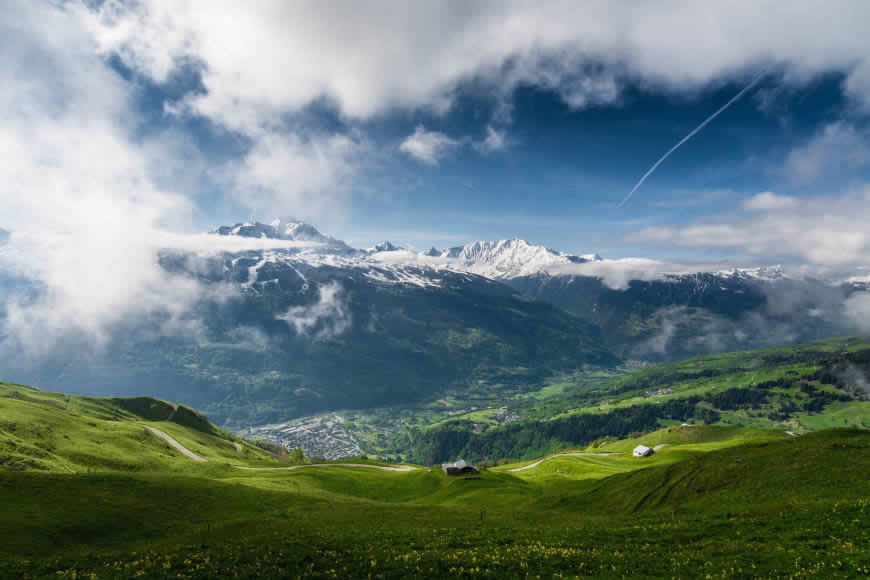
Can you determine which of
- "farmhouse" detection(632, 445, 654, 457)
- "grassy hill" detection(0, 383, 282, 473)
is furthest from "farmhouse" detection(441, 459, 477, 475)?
"farmhouse" detection(632, 445, 654, 457)

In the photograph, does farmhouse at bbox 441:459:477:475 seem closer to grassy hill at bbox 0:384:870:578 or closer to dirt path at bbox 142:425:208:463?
grassy hill at bbox 0:384:870:578

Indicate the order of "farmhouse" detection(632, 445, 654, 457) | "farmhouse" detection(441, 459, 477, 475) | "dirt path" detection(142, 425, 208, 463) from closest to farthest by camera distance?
"farmhouse" detection(441, 459, 477, 475) → "dirt path" detection(142, 425, 208, 463) → "farmhouse" detection(632, 445, 654, 457)

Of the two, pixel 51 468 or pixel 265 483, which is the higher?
pixel 51 468

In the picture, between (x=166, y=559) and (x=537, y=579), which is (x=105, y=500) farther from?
(x=537, y=579)

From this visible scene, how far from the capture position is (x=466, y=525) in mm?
39000

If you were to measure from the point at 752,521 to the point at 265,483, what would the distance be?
79726 millimetres

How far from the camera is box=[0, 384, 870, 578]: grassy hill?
73.1 feet

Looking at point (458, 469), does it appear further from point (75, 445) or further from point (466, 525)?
point (75, 445)

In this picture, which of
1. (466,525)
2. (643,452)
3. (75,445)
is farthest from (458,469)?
(75,445)

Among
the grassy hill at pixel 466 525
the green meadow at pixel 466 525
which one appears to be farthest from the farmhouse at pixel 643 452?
the grassy hill at pixel 466 525

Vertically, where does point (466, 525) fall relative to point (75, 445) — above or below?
below

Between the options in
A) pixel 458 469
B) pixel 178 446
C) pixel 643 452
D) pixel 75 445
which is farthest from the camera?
pixel 643 452

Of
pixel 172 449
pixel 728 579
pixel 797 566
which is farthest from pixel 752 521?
pixel 172 449

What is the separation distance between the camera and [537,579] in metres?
20.3
